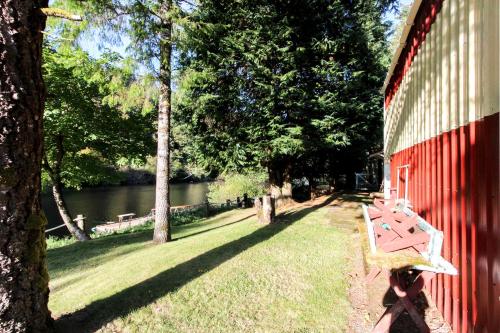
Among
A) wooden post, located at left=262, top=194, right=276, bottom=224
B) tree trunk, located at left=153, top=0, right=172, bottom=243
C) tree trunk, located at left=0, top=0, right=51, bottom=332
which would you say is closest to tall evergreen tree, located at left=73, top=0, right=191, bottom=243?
tree trunk, located at left=153, top=0, right=172, bottom=243

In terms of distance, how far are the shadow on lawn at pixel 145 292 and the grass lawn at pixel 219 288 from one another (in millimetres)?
12

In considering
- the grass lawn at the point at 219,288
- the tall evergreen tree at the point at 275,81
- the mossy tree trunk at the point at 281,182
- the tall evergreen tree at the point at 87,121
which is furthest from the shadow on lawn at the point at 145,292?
the mossy tree trunk at the point at 281,182

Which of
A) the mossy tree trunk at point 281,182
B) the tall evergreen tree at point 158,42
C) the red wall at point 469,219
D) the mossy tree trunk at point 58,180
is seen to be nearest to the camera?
the red wall at point 469,219

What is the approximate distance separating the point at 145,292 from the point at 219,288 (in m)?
1.04

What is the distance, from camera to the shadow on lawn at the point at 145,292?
370cm

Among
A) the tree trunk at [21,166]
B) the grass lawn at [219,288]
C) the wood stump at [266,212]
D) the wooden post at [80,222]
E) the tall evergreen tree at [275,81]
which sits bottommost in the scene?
the wooden post at [80,222]

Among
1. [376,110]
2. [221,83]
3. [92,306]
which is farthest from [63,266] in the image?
[376,110]

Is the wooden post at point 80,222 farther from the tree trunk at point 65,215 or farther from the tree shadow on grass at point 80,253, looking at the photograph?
the tree shadow on grass at point 80,253

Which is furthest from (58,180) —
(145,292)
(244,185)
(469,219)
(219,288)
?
(469,219)

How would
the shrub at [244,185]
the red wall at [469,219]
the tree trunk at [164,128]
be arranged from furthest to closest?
the shrub at [244,185], the tree trunk at [164,128], the red wall at [469,219]

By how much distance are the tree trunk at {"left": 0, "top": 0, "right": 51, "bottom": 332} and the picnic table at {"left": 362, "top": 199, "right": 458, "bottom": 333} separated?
3.29 m

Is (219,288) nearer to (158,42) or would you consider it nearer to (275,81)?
(158,42)

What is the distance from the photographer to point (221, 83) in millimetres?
11508

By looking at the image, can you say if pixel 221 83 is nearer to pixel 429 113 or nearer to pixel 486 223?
pixel 429 113
